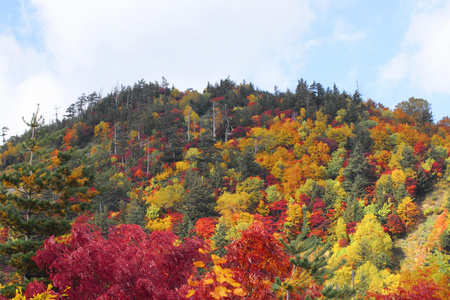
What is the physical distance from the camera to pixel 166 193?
4234 cm

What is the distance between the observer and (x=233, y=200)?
38.2 metres

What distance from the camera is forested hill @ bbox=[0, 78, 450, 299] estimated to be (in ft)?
21.3

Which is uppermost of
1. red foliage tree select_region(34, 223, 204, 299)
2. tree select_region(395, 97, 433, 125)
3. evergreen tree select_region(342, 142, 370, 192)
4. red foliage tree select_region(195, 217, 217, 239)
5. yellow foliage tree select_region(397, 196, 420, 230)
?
tree select_region(395, 97, 433, 125)

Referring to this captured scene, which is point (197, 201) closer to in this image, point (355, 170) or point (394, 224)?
point (355, 170)

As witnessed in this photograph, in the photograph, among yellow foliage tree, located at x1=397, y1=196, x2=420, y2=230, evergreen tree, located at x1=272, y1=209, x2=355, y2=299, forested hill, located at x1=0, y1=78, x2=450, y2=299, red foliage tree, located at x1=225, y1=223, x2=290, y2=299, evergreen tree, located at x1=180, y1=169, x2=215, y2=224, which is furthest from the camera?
evergreen tree, located at x1=180, y1=169, x2=215, y2=224

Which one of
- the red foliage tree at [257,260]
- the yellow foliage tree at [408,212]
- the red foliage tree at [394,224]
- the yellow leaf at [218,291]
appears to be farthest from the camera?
the yellow foliage tree at [408,212]

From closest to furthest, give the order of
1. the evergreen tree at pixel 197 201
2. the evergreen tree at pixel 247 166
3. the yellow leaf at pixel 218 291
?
the yellow leaf at pixel 218 291 → the evergreen tree at pixel 197 201 → the evergreen tree at pixel 247 166

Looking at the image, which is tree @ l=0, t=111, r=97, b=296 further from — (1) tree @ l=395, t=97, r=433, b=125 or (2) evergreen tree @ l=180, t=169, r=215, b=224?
(1) tree @ l=395, t=97, r=433, b=125

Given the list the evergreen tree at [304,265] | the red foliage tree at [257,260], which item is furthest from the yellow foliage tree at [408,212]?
the red foliage tree at [257,260]

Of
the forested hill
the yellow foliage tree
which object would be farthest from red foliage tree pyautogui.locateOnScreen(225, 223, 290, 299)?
the yellow foliage tree

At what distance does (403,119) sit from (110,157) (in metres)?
56.8

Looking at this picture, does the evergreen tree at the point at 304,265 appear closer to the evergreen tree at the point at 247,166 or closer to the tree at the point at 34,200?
the tree at the point at 34,200

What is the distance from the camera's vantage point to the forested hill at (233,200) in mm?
6496

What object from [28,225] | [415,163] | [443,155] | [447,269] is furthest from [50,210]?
[443,155]
